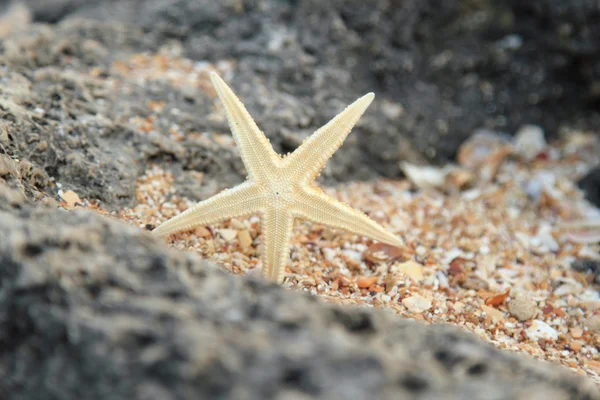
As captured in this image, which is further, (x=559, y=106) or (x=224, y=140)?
(x=559, y=106)

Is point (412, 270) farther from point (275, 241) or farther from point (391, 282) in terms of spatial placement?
point (275, 241)

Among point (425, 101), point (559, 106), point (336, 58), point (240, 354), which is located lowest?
point (240, 354)

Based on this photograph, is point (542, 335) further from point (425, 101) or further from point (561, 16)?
point (561, 16)

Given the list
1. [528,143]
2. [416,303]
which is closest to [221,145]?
[416,303]

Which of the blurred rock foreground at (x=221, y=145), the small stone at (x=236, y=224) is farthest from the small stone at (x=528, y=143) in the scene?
the small stone at (x=236, y=224)

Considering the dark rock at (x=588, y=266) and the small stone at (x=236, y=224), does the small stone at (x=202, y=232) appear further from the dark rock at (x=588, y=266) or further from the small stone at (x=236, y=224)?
the dark rock at (x=588, y=266)

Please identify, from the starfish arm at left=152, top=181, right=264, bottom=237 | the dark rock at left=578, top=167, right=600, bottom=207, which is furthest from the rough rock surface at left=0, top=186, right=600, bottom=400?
the dark rock at left=578, top=167, right=600, bottom=207

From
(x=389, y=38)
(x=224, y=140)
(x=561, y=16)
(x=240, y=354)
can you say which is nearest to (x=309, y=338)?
(x=240, y=354)
